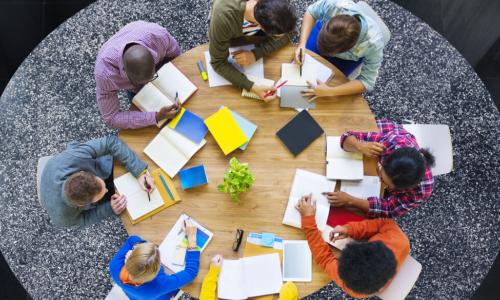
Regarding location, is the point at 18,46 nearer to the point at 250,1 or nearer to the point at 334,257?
the point at 250,1

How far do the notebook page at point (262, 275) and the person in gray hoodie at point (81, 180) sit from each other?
1.87 feet

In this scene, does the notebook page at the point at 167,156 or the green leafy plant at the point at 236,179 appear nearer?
the green leafy plant at the point at 236,179

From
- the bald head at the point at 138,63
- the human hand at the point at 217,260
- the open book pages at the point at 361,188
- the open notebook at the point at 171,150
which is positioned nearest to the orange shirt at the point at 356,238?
the open book pages at the point at 361,188

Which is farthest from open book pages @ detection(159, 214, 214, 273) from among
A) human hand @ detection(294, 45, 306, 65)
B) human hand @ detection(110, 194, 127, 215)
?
human hand @ detection(294, 45, 306, 65)

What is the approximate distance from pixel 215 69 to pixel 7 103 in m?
1.84

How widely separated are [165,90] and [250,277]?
96cm

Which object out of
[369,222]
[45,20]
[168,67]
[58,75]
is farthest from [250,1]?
[45,20]

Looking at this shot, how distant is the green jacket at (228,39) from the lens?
6.24ft

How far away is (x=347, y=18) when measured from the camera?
1.86 metres

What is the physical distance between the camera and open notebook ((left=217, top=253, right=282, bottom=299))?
184 cm

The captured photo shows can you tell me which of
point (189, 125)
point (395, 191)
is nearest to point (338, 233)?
point (395, 191)

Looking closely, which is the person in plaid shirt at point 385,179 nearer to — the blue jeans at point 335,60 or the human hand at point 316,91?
the human hand at point 316,91

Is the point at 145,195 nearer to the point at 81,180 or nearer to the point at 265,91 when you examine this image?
the point at 81,180

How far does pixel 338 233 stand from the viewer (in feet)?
6.10
